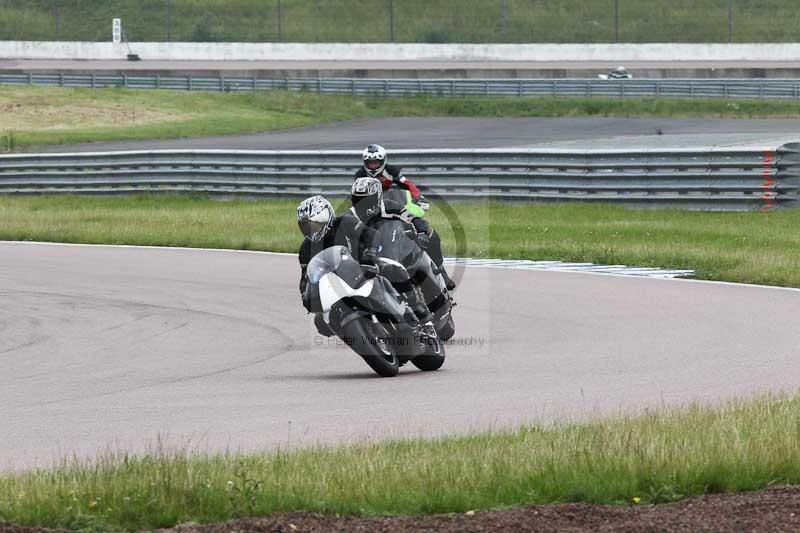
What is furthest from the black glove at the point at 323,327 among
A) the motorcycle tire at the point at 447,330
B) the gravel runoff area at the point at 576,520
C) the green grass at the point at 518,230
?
the green grass at the point at 518,230

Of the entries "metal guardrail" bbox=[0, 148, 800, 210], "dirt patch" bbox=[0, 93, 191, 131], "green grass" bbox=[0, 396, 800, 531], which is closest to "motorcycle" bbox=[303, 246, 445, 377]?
"green grass" bbox=[0, 396, 800, 531]

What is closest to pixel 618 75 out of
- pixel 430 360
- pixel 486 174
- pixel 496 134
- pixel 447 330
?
pixel 496 134

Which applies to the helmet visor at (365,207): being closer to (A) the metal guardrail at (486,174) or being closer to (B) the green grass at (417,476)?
(B) the green grass at (417,476)

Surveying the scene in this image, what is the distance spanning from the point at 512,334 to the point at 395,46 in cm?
5251

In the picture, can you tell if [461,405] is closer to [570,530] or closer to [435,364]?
[435,364]

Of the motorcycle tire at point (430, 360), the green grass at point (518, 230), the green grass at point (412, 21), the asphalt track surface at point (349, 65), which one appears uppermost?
the green grass at point (412, 21)

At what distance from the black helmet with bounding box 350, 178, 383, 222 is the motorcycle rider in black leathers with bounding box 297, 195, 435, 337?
11 cm

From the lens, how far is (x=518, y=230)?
22.1 metres

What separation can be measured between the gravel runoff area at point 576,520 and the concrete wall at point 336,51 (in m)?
57.1

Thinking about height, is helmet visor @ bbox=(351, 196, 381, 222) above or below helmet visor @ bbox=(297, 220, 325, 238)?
above

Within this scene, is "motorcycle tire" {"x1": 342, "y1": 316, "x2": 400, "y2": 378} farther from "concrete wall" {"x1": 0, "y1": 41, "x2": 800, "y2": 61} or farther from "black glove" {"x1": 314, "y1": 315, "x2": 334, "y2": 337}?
"concrete wall" {"x1": 0, "y1": 41, "x2": 800, "y2": 61}

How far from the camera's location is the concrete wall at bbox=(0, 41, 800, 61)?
62.2m

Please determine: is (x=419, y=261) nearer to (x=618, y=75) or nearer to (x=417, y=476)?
(x=417, y=476)

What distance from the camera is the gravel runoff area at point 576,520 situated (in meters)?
5.77
